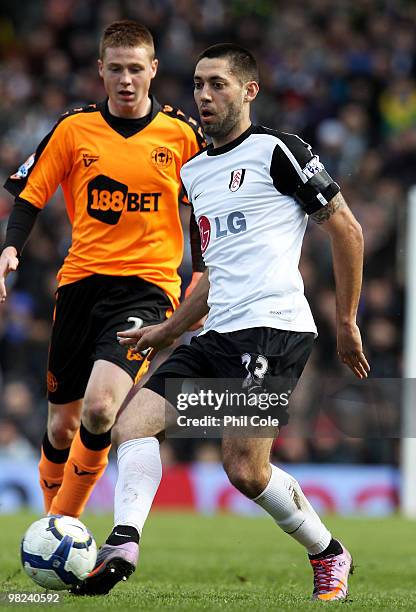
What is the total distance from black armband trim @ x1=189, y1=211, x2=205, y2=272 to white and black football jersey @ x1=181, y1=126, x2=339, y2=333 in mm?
744

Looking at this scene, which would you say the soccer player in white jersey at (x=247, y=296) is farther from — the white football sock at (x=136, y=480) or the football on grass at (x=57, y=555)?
the football on grass at (x=57, y=555)

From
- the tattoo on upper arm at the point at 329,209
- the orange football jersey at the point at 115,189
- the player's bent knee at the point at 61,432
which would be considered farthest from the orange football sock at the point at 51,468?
the tattoo on upper arm at the point at 329,209

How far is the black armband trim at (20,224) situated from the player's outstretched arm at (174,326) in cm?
109

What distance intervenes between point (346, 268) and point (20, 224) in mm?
2053

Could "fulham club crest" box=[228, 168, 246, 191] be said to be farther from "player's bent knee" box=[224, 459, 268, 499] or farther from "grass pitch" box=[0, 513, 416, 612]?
"grass pitch" box=[0, 513, 416, 612]

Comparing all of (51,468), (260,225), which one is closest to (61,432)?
(51,468)

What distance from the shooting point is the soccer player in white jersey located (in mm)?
5234

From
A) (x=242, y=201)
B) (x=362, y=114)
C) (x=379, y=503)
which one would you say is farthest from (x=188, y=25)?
(x=242, y=201)

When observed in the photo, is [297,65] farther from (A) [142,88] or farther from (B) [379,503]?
(A) [142,88]

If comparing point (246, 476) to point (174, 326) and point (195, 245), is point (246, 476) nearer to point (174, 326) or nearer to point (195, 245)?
point (174, 326)

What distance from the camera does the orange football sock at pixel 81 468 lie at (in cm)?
651

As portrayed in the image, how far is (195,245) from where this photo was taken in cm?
638

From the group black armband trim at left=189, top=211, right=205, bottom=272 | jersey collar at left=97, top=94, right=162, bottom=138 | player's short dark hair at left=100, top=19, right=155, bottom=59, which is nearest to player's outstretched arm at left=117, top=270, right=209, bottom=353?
black armband trim at left=189, top=211, right=205, bottom=272

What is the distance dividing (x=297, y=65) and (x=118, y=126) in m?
10.7
